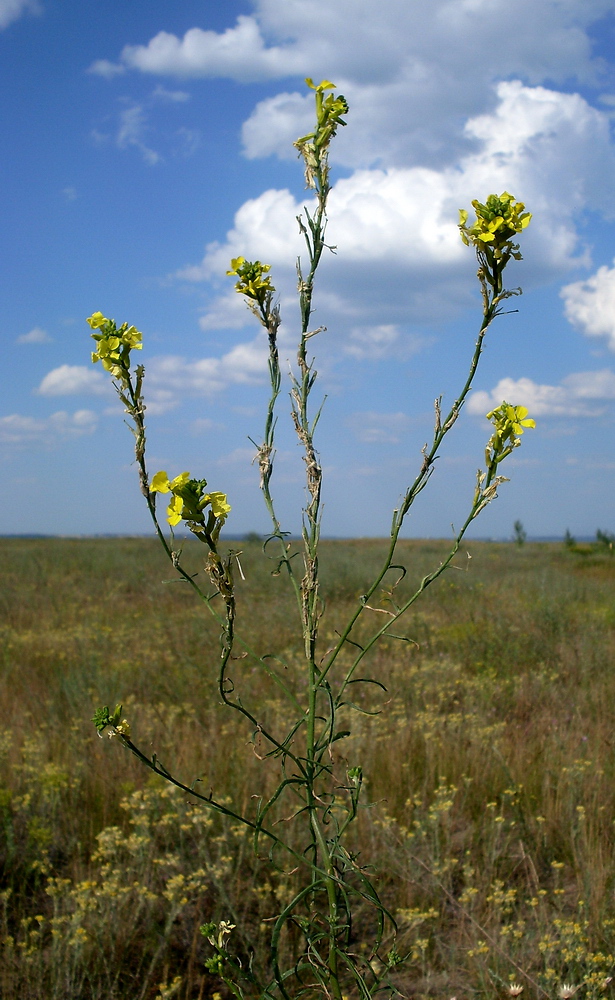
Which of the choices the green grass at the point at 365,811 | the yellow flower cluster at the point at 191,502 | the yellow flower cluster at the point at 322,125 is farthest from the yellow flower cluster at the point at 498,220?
the green grass at the point at 365,811

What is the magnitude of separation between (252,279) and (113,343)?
350 mm

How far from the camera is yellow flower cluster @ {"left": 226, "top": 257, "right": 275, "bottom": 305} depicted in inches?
59.1

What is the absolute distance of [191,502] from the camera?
1210 millimetres

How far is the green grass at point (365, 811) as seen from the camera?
2377mm

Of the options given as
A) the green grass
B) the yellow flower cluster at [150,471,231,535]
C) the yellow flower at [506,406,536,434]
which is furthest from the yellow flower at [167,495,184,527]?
the green grass

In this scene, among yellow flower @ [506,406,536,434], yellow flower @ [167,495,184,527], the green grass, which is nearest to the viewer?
yellow flower @ [167,495,184,527]

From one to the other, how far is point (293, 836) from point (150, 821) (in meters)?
0.67

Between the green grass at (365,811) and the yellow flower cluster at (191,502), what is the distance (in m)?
1.19

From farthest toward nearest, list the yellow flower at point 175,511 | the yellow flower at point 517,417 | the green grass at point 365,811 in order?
the green grass at point 365,811
the yellow flower at point 517,417
the yellow flower at point 175,511

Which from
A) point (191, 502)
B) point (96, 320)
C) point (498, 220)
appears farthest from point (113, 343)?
point (498, 220)

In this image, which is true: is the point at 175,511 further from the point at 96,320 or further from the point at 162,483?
the point at 96,320

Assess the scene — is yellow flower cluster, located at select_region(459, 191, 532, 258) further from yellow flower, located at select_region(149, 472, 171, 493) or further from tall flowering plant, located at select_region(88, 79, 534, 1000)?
yellow flower, located at select_region(149, 472, 171, 493)

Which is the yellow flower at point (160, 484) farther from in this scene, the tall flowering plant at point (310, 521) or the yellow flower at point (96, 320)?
the yellow flower at point (96, 320)

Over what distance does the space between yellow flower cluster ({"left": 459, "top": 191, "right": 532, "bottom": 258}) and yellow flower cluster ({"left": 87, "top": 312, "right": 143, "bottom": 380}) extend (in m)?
0.68
